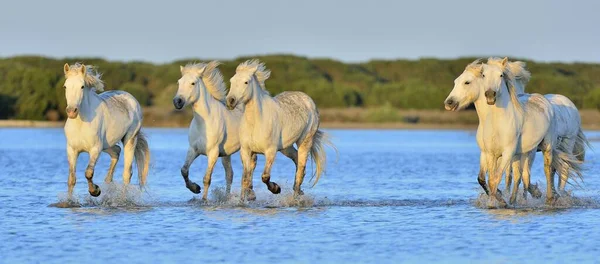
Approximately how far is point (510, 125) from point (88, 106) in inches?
203

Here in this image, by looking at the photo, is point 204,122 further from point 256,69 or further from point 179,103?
point 256,69

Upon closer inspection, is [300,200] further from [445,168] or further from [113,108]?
[445,168]

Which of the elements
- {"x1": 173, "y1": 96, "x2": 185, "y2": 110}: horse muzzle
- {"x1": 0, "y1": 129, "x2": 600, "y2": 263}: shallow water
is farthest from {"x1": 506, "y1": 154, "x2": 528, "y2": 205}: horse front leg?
{"x1": 173, "y1": 96, "x2": 185, "y2": 110}: horse muzzle

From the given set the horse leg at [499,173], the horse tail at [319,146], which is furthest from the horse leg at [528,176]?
the horse tail at [319,146]

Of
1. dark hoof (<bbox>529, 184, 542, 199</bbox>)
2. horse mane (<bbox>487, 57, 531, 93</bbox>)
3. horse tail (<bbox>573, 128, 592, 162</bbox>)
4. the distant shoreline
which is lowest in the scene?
the distant shoreline

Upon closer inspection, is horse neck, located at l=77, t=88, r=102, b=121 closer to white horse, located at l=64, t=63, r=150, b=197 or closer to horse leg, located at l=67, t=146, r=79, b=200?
white horse, located at l=64, t=63, r=150, b=197

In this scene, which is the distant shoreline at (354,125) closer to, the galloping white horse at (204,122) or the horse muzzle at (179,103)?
the galloping white horse at (204,122)

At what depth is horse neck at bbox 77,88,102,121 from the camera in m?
14.1

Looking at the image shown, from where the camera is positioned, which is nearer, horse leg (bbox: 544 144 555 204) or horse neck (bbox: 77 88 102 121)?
horse neck (bbox: 77 88 102 121)

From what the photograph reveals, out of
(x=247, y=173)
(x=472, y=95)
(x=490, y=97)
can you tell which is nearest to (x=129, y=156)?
(x=247, y=173)

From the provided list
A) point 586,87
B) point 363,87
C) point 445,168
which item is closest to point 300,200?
point 445,168

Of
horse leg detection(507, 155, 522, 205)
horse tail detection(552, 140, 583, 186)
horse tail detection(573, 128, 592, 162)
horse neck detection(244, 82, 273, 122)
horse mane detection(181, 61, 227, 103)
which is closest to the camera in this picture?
horse leg detection(507, 155, 522, 205)

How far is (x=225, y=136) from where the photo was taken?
49.9 ft

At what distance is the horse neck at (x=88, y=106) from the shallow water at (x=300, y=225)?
3.63 feet
